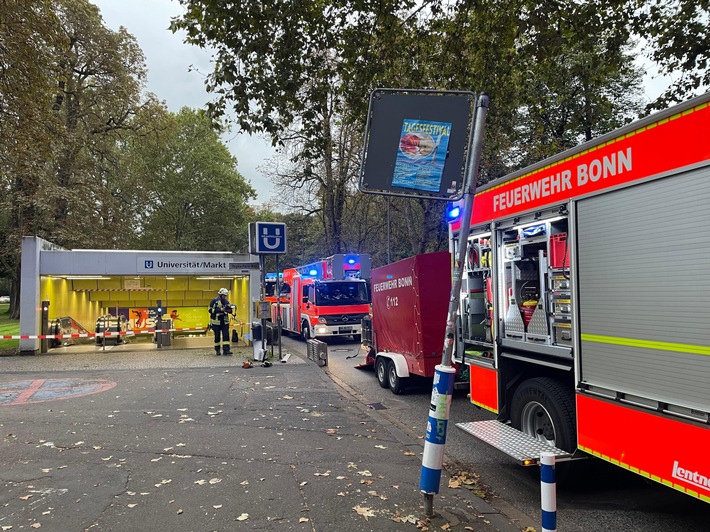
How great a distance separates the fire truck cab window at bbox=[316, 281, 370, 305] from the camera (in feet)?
61.6

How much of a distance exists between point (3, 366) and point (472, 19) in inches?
520

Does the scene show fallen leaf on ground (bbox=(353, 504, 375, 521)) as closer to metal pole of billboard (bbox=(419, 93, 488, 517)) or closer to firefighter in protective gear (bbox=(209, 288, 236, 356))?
metal pole of billboard (bbox=(419, 93, 488, 517))

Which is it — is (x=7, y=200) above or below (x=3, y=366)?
above

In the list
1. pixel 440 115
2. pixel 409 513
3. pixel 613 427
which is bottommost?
pixel 409 513

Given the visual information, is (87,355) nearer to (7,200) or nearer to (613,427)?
(613,427)

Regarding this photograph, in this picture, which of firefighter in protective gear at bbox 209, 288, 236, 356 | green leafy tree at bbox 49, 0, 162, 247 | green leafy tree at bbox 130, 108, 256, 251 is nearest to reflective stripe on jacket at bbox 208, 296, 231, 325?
firefighter in protective gear at bbox 209, 288, 236, 356

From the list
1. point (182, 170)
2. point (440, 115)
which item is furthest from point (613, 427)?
point (182, 170)

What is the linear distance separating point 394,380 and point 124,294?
45.5 ft

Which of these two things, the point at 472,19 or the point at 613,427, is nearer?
the point at 613,427

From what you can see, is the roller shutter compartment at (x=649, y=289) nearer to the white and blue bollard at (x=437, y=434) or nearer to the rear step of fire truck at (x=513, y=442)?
the rear step of fire truck at (x=513, y=442)

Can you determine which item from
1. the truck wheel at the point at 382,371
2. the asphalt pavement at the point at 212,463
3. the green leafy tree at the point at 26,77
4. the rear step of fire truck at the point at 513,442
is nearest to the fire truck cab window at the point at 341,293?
the truck wheel at the point at 382,371

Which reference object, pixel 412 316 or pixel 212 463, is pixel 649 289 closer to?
pixel 212 463

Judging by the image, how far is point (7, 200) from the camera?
2750 centimetres

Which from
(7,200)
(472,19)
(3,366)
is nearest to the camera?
(472,19)
